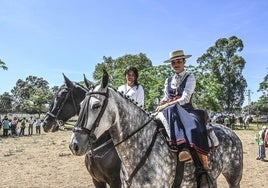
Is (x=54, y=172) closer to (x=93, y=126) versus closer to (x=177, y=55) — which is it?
(x=177, y=55)

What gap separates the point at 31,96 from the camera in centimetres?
8569

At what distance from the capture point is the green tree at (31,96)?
257 ft

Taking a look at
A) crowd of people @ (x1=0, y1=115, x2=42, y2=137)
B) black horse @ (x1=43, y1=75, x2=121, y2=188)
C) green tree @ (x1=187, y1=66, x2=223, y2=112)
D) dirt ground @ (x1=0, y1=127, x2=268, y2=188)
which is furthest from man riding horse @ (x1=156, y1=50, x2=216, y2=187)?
green tree @ (x1=187, y1=66, x2=223, y2=112)

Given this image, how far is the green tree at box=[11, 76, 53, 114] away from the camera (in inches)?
3079

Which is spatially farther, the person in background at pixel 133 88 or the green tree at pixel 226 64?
the green tree at pixel 226 64

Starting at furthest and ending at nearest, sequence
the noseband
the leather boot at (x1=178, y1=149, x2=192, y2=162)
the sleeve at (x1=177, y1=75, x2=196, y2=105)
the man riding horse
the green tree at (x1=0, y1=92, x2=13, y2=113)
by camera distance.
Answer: the green tree at (x1=0, y1=92, x2=13, y2=113) < the sleeve at (x1=177, y1=75, x2=196, y2=105) < the man riding horse < the leather boot at (x1=178, y1=149, x2=192, y2=162) < the noseband

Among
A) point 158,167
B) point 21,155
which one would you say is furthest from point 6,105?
point 158,167

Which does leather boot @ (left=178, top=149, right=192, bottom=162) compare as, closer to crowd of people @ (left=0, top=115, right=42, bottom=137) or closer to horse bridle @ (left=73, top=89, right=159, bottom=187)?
horse bridle @ (left=73, top=89, right=159, bottom=187)

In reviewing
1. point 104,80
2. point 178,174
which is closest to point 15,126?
point 178,174

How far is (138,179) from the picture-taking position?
4.11 m

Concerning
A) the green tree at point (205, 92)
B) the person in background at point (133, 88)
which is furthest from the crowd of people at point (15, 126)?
the person in background at point (133, 88)

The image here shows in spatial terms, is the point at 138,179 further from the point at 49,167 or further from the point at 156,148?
the point at 49,167

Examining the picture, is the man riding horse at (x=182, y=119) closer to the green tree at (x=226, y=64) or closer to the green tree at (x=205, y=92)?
the green tree at (x=205, y=92)

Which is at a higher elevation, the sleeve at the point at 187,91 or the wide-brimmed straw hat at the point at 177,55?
the wide-brimmed straw hat at the point at 177,55
